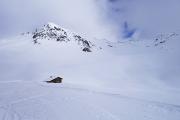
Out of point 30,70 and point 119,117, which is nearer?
point 119,117

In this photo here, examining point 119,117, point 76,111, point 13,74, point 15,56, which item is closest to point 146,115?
point 119,117

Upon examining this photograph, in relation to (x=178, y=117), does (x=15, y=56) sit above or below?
above

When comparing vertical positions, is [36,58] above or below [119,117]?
above

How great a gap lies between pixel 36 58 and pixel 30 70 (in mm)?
37934

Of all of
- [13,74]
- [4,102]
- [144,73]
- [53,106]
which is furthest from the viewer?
[144,73]

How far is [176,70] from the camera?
157250 millimetres

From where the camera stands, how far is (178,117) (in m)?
16.1

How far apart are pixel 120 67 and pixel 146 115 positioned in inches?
6435

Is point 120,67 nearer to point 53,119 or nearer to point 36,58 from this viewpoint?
point 36,58

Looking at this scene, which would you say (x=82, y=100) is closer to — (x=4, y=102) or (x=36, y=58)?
(x=4, y=102)

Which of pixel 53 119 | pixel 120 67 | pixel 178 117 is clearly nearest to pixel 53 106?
pixel 53 119

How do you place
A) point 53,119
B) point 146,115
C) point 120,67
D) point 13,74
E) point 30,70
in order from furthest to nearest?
point 120,67
point 30,70
point 13,74
point 146,115
point 53,119

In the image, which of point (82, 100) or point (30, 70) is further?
point (30, 70)

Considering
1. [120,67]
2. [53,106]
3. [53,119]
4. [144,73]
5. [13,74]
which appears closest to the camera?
[53,119]
